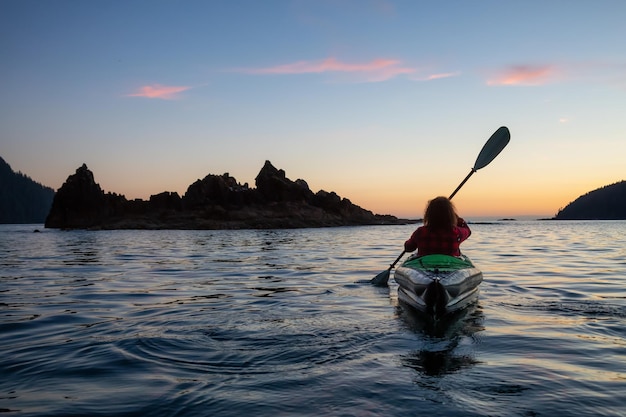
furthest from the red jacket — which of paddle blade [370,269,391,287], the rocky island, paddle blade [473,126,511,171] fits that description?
the rocky island

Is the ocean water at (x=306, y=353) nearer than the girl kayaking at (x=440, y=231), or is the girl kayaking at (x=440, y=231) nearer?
the ocean water at (x=306, y=353)

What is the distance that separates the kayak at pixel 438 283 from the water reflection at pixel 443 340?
0.54ft

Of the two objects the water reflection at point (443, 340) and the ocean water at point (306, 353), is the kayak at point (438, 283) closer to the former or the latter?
the water reflection at point (443, 340)

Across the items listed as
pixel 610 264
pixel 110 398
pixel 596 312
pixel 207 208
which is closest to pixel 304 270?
pixel 596 312

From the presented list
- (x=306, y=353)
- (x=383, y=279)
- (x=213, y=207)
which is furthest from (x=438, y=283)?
(x=213, y=207)

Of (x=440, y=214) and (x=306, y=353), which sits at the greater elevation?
(x=440, y=214)

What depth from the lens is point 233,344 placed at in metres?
6.41

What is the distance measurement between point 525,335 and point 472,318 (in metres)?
1.40

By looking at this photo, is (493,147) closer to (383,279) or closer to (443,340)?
(383,279)

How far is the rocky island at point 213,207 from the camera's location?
309 ft

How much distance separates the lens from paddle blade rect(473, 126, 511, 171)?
14.5 metres

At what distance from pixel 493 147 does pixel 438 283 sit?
333 inches

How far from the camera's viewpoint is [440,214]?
9.04 meters

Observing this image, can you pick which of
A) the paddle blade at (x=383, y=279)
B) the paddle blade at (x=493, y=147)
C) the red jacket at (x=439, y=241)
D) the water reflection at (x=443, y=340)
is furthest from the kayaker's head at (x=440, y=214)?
the paddle blade at (x=493, y=147)
